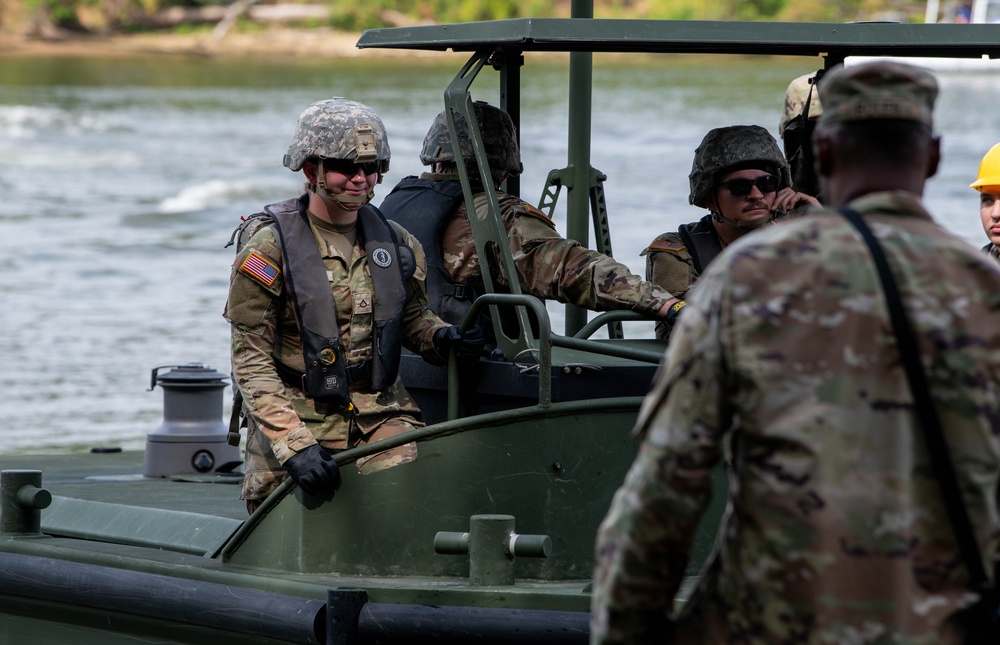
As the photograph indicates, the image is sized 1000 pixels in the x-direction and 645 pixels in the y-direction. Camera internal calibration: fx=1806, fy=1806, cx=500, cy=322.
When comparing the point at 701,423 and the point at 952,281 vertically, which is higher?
the point at 952,281

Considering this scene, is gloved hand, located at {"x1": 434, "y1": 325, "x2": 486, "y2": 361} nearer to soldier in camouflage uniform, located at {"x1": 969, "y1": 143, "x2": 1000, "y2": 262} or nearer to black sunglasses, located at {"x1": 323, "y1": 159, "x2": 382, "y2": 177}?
black sunglasses, located at {"x1": 323, "y1": 159, "x2": 382, "y2": 177}

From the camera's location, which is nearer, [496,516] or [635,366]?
[496,516]

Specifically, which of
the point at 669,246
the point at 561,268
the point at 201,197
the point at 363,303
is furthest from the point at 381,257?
the point at 201,197

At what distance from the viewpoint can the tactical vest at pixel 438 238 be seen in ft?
16.2

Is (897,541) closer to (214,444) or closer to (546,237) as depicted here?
(546,237)

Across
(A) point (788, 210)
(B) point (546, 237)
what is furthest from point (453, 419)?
(A) point (788, 210)

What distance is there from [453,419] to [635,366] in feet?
1.62

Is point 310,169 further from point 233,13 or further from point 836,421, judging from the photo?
point 233,13

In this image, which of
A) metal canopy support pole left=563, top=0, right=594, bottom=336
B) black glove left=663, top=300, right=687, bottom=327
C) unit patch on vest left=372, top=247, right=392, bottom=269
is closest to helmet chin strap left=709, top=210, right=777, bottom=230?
black glove left=663, top=300, right=687, bottom=327

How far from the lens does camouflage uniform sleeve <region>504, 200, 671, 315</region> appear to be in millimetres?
4527

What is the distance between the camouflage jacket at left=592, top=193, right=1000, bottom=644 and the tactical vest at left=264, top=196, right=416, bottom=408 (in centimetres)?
205

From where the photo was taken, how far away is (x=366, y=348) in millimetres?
4551

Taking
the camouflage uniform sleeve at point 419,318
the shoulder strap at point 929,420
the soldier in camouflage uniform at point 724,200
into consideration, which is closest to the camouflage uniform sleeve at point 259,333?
the camouflage uniform sleeve at point 419,318

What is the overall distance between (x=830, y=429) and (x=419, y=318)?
7.88 feet
